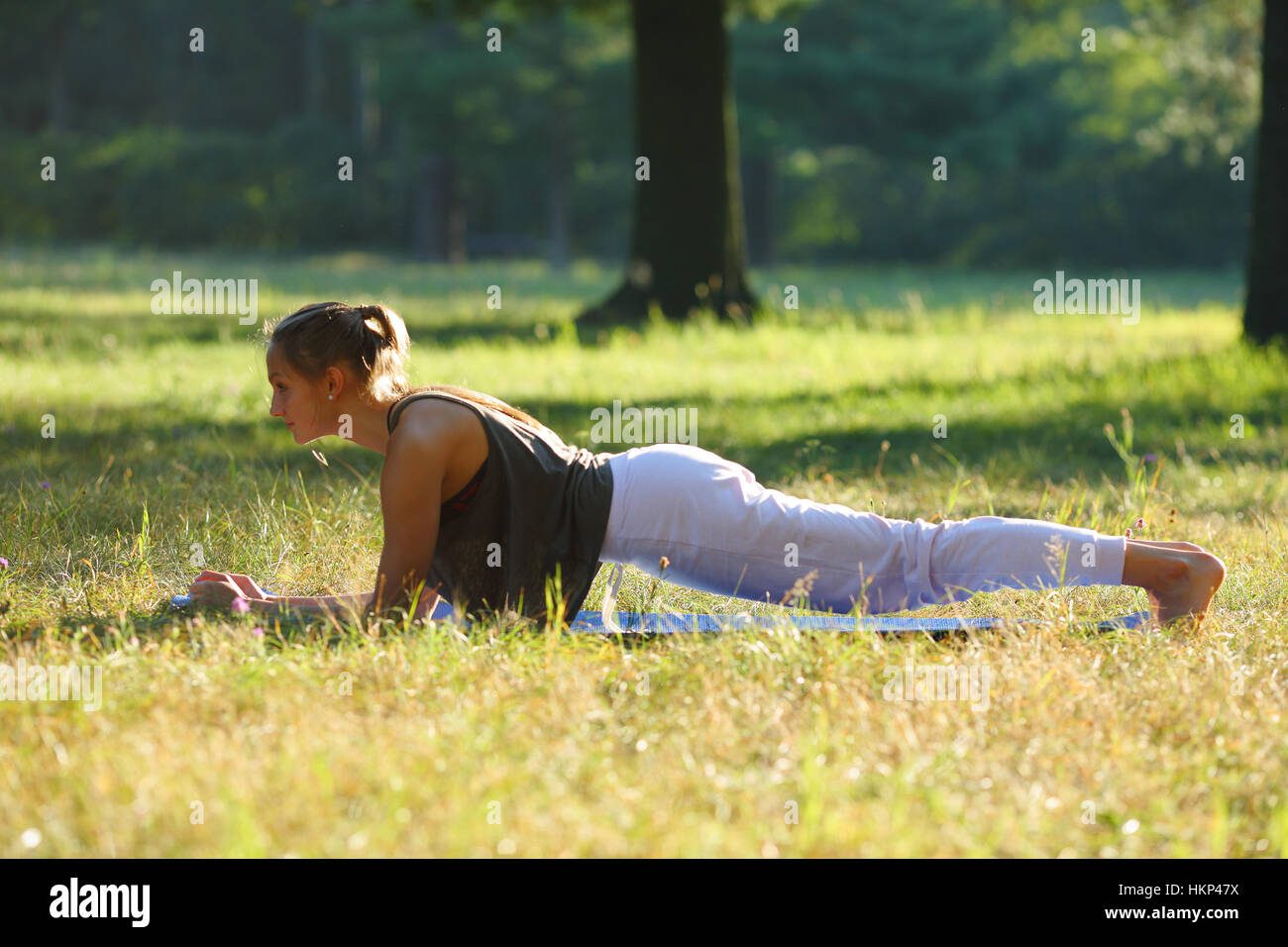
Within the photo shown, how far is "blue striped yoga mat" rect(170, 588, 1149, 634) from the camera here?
3.66 m

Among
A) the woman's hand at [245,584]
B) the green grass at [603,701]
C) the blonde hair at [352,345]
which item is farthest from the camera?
the woman's hand at [245,584]

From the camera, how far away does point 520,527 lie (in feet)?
12.3

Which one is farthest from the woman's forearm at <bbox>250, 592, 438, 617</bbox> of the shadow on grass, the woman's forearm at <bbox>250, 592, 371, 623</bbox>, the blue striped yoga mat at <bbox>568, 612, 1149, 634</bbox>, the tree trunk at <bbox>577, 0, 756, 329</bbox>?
the tree trunk at <bbox>577, 0, 756, 329</bbox>

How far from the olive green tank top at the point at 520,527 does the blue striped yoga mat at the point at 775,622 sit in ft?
0.38

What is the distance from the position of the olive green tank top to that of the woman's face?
0.67 ft

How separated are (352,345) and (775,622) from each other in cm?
129

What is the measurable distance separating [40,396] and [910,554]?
562cm

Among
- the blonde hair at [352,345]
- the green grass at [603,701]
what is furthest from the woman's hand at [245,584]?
the blonde hair at [352,345]

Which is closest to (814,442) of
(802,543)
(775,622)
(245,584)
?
(802,543)

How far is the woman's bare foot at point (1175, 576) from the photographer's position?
3.77 metres

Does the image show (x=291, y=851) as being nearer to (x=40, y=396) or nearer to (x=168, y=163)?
(x=40, y=396)

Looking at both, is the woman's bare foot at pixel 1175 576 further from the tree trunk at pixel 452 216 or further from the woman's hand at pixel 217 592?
the tree trunk at pixel 452 216

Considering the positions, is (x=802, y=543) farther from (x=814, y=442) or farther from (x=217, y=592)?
(x=814, y=442)

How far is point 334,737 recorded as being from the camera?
2852mm
